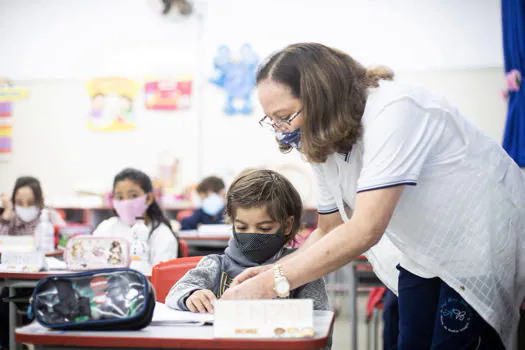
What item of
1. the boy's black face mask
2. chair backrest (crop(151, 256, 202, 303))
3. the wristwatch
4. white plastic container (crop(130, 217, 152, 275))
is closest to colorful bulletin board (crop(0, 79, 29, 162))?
white plastic container (crop(130, 217, 152, 275))

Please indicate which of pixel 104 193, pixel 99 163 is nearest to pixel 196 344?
pixel 104 193

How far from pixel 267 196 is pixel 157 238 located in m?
1.25

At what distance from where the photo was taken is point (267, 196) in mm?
1562

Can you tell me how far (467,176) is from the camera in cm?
121

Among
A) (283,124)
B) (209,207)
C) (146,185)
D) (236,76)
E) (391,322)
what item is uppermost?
(236,76)

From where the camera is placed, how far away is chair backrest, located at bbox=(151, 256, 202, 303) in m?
1.55

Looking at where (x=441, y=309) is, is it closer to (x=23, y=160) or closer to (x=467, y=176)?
(x=467, y=176)

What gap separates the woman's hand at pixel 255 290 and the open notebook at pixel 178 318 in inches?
3.2

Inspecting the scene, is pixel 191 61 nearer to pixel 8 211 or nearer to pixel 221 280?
pixel 8 211

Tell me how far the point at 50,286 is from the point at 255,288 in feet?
1.22

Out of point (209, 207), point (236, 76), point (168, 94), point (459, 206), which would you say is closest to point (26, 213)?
point (209, 207)

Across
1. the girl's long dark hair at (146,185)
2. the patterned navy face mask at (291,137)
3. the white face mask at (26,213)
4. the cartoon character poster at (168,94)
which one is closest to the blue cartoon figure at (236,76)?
the cartoon character poster at (168,94)

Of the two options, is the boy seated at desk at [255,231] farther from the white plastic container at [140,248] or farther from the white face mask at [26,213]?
the white face mask at [26,213]

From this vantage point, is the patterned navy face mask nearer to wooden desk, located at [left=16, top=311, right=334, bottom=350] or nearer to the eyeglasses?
the eyeglasses
